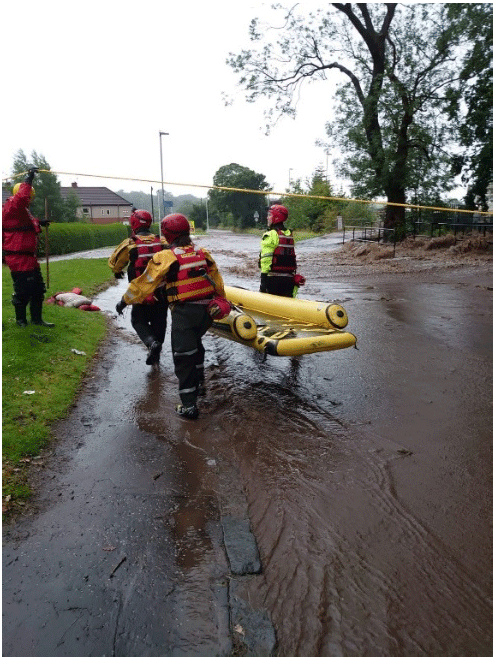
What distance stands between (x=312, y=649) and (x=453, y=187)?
23.7m

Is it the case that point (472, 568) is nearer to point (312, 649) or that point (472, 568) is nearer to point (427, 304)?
point (312, 649)

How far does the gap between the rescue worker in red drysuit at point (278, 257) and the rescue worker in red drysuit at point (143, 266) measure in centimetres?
140

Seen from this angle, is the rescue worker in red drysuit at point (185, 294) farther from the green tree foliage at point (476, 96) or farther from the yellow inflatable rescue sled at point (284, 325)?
the green tree foliage at point (476, 96)

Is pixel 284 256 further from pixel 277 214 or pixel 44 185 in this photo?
pixel 44 185

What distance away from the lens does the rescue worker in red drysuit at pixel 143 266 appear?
620cm

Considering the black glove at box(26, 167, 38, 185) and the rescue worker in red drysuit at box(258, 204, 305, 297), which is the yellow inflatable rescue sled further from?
the black glove at box(26, 167, 38, 185)

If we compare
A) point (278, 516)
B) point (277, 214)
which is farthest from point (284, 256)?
point (278, 516)

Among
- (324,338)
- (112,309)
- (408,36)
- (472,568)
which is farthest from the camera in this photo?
(408,36)

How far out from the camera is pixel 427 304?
1138cm

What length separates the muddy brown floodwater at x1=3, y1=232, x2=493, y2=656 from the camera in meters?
2.50

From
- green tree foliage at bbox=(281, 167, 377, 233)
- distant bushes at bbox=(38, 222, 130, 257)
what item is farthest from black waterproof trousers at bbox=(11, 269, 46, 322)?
green tree foliage at bbox=(281, 167, 377, 233)

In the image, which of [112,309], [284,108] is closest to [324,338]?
[112,309]

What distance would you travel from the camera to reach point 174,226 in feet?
16.2

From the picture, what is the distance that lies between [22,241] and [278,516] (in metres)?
4.97
